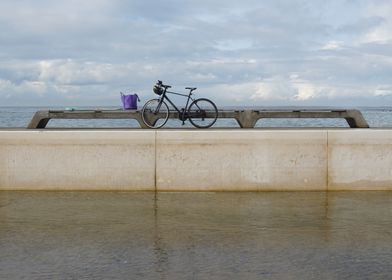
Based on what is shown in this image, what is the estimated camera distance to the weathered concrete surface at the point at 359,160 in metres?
10.3

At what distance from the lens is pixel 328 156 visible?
10320 mm

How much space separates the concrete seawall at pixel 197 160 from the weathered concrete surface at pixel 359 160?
19mm

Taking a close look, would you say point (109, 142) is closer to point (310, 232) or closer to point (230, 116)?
point (230, 116)

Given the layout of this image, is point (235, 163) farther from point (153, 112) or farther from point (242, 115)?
point (153, 112)

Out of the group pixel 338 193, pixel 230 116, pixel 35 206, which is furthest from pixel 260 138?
pixel 35 206

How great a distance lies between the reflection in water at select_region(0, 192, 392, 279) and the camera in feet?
17.2

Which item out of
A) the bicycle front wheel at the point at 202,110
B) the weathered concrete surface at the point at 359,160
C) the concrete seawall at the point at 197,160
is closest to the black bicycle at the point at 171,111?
the bicycle front wheel at the point at 202,110

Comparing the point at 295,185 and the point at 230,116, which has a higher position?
the point at 230,116

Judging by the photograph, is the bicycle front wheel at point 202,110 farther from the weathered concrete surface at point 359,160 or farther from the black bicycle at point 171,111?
the weathered concrete surface at point 359,160

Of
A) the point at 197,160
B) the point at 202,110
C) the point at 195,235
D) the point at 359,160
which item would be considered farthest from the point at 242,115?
the point at 195,235

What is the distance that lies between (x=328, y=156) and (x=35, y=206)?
5471mm

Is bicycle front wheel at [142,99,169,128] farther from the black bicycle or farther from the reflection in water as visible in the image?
the reflection in water

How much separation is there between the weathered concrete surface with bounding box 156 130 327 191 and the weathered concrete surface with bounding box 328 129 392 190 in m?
0.30

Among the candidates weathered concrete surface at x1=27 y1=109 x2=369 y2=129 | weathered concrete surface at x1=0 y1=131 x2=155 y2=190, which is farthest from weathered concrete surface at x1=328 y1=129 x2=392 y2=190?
weathered concrete surface at x1=0 y1=131 x2=155 y2=190
